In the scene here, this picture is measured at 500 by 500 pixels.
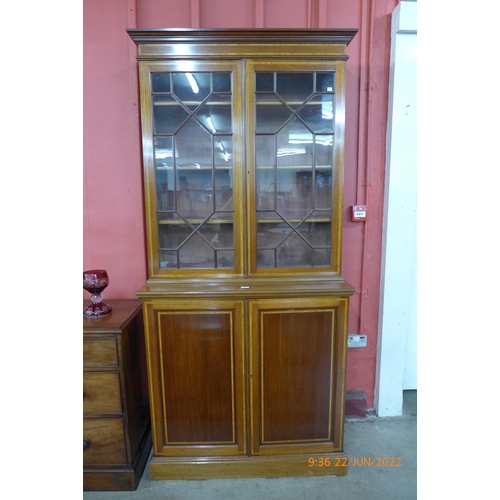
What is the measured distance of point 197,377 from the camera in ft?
4.85

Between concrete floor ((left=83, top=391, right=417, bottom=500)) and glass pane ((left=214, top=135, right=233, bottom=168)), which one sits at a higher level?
glass pane ((left=214, top=135, right=233, bottom=168))

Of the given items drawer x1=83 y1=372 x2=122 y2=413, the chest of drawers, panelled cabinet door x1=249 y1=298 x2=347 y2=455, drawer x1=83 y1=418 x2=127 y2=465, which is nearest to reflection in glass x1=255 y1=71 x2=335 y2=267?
panelled cabinet door x1=249 y1=298 x2=347 y2=455

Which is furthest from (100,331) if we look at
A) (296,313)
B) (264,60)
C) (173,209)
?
(264,60)

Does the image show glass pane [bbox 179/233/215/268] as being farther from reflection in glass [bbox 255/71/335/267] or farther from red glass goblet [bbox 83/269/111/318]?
red glass goblet [bbox 83/269/111/318]

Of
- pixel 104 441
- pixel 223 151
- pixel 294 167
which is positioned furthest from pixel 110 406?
pixel 294 167

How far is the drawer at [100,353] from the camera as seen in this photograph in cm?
140

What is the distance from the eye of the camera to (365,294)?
190 centimetres

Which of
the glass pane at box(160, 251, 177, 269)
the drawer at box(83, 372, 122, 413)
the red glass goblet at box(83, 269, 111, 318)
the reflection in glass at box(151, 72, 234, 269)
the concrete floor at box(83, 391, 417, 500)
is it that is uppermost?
the reflection in glass at box(151, 72, 234, 269)

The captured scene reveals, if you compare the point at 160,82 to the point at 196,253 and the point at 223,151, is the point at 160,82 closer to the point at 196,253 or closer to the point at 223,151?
the point at 223,151

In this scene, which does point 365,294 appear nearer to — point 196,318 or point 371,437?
point 371,437

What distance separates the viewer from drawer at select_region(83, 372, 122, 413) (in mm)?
1426

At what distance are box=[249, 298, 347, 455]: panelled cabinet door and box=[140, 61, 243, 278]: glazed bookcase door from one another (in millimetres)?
355

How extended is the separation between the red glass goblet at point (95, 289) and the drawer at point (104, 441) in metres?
0.53

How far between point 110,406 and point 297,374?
0.96 meters
